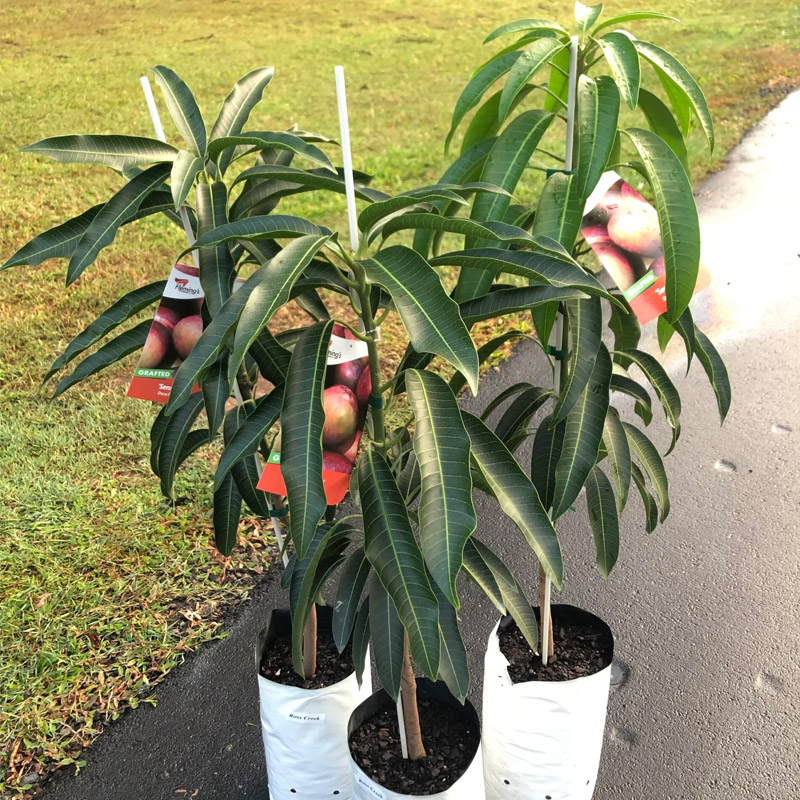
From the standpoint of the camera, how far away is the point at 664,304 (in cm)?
150

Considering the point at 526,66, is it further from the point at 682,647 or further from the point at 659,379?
the point at 682,647

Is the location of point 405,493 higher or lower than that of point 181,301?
lower

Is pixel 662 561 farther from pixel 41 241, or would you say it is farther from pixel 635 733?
pixel 41 241

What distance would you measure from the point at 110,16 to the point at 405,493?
911cm

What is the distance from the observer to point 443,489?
3.88ft

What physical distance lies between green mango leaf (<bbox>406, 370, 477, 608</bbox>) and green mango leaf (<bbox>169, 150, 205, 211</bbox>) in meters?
0.47

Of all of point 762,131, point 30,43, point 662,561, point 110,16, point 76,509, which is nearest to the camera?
point 662,561

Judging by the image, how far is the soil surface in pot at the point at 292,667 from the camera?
179 centimetres

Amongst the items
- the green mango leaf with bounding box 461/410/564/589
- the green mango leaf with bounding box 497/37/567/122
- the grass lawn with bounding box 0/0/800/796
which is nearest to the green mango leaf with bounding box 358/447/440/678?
the green mango leaf with bounding box 461/410/564/589

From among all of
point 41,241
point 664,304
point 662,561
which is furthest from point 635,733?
point 41,241

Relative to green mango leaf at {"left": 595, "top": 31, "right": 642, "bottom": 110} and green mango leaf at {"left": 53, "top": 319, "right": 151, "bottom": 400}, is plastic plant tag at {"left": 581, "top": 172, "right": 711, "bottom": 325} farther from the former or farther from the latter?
green mango leaf at {"left": 53, "top": 319, "right": 151, "bottom": 400}

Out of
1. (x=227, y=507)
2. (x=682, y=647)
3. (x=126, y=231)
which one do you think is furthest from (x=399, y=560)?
(x=126, y=231)

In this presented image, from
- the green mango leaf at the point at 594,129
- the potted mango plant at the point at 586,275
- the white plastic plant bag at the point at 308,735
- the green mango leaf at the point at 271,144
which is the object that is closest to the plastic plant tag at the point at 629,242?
the potted mango plant at the point at 586,275

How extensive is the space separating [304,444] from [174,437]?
59cm
